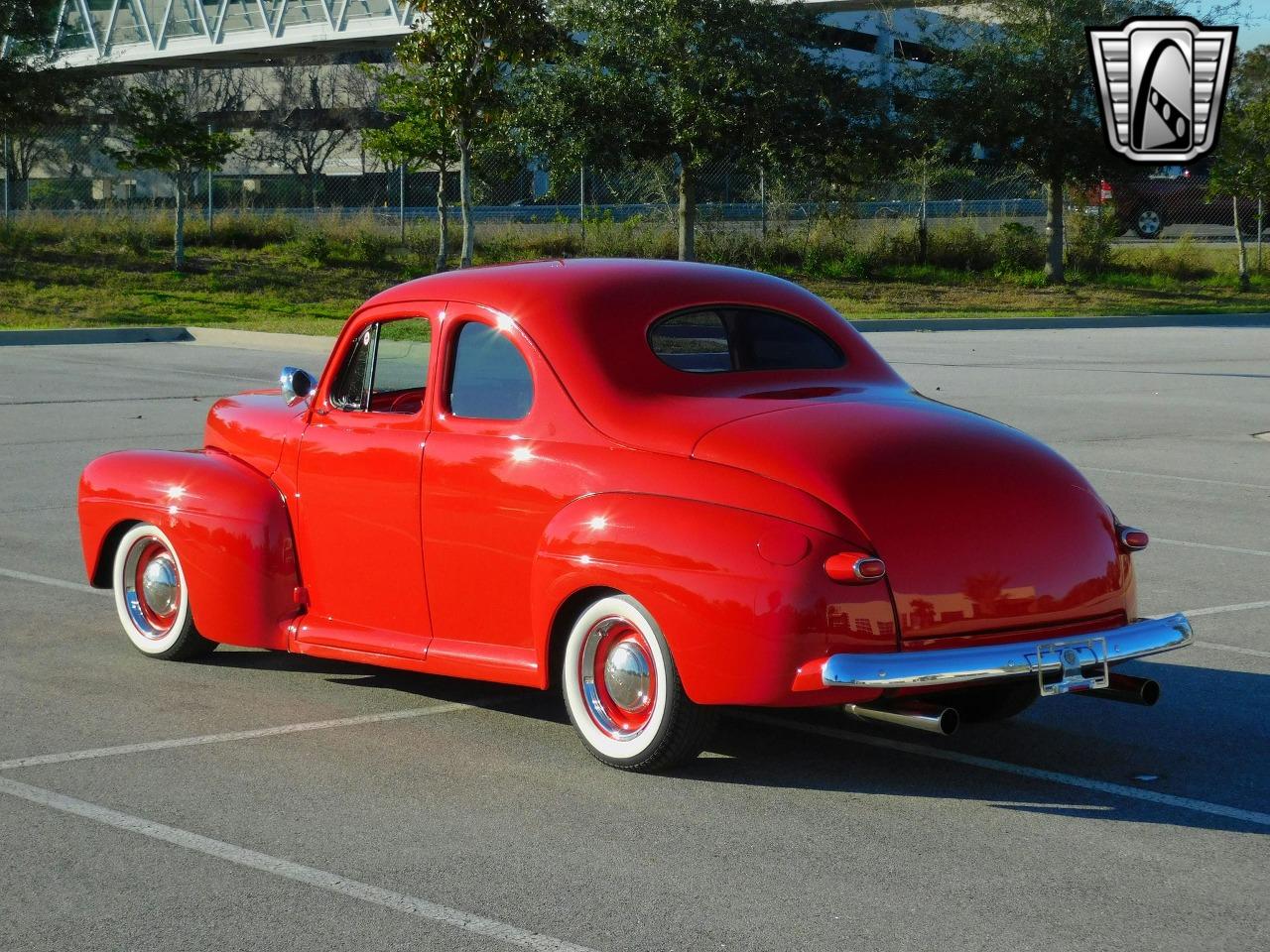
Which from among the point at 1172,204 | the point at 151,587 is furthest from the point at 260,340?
the point at 1172,204

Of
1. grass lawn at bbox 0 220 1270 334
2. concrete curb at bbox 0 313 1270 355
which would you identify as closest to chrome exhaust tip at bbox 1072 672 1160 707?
concrete curb at bbox 0 313 1270 355

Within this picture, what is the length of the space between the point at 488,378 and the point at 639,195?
37.2 m

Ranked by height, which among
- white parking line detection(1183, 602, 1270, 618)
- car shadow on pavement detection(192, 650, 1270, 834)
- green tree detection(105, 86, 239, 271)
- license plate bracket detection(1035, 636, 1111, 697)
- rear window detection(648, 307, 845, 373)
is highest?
green tree detection(105, 86, 239, 271)

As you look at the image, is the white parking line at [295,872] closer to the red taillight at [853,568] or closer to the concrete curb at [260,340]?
the red taillight at [853,568]

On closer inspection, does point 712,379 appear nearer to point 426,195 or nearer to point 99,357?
point 99,357

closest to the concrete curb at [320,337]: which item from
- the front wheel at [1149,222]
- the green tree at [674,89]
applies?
the green tree at [674,89]

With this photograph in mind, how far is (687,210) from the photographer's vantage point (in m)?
36.3

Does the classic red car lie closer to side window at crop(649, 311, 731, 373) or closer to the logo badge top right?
side window at crop(649, 311, 731, 373)

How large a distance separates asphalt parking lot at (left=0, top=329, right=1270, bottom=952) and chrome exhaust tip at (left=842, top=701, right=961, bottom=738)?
0.96ft

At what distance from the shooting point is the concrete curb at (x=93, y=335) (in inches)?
1061

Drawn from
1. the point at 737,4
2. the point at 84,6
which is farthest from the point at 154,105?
the point at 84,6

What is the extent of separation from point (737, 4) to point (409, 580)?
103 ft

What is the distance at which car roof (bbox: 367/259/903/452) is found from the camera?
571cm

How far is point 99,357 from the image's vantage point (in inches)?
947
